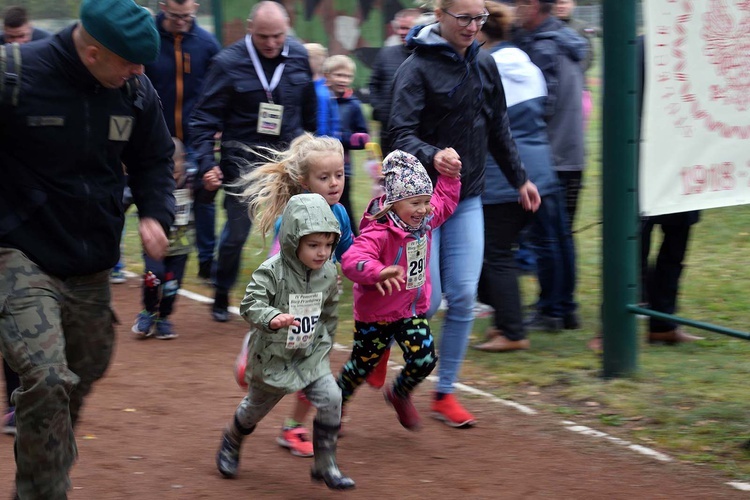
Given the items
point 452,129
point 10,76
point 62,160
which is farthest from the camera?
point 452,129

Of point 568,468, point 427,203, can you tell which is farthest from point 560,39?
point 568,468

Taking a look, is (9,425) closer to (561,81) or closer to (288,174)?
(288,174)

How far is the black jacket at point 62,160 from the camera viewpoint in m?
4.02

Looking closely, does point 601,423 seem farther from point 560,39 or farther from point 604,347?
point 560,39

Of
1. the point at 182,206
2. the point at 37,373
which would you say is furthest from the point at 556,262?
the point at 37,373

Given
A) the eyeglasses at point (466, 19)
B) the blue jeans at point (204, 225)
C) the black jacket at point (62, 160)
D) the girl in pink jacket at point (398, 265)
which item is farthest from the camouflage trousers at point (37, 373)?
the blue jeans at point (204, 225)

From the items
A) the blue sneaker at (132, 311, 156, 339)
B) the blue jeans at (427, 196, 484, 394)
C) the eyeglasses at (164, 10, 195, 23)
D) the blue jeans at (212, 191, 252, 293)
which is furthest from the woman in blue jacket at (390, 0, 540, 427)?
the eyeglasses at (164, 10, 195, 23)

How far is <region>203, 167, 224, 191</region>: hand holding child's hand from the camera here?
24.8 ft

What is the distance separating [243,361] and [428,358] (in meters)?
0.93

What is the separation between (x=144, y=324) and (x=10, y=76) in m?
3.98

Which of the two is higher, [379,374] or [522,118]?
[522,118]

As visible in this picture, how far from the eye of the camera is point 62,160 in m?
4.08

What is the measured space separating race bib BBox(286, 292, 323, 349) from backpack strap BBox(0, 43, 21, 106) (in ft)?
4.70

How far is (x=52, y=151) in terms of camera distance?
4051 mm
